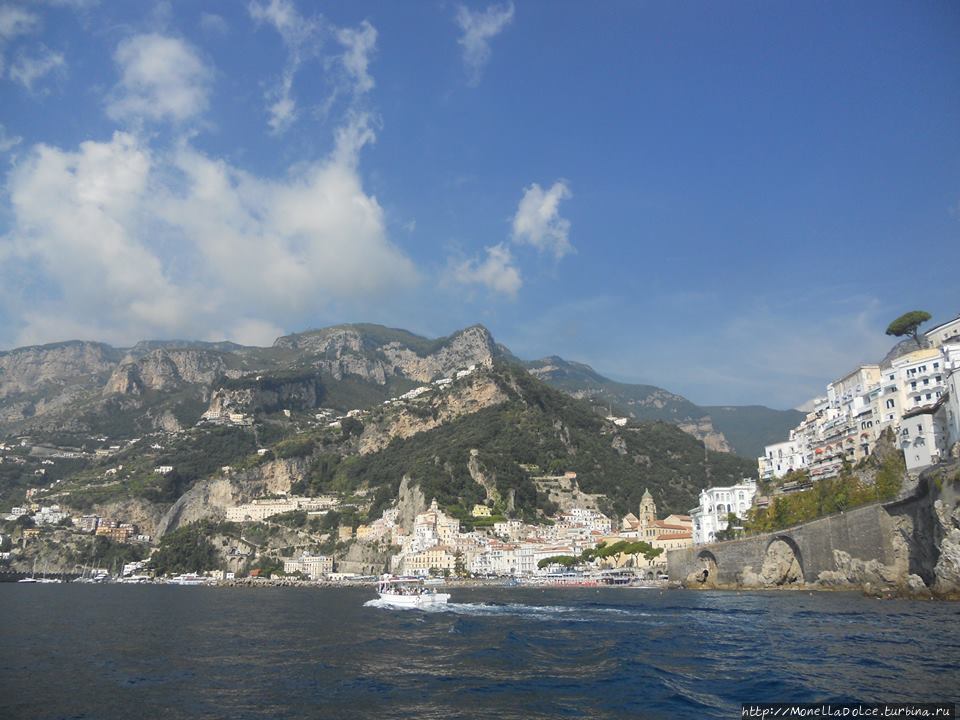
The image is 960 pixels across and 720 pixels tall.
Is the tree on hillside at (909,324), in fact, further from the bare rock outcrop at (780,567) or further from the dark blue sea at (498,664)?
the dark blue sea at (498,664)

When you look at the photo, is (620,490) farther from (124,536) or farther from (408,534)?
(124,536)

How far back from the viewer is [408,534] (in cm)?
11938

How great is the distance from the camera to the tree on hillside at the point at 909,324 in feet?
227

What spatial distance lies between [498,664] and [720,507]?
66325 mm

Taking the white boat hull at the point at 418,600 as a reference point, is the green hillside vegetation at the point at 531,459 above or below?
above

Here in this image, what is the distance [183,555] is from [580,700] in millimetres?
125601

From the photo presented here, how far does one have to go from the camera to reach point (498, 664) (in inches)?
950

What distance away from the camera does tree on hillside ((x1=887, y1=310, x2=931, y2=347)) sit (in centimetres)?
6906

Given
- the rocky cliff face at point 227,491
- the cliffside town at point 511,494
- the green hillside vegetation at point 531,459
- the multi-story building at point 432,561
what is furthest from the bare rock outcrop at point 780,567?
the rocky cliff face at point 227,491

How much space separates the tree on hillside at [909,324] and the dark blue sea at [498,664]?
42.7 metres

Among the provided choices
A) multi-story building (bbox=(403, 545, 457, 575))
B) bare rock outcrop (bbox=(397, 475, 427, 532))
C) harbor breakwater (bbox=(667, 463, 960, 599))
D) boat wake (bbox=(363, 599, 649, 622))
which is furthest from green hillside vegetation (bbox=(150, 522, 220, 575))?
harbor breakwater (bbox=(667, 463, 960, 599))

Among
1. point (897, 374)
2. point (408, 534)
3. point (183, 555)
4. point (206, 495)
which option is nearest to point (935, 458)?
point (897, 374)

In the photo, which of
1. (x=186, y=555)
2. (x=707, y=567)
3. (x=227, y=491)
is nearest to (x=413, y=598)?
(x=707, y=567)

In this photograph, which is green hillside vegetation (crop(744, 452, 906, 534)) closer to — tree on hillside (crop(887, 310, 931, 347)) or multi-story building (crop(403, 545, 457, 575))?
tree on hillside (crop(887, 310, 931, 347))
